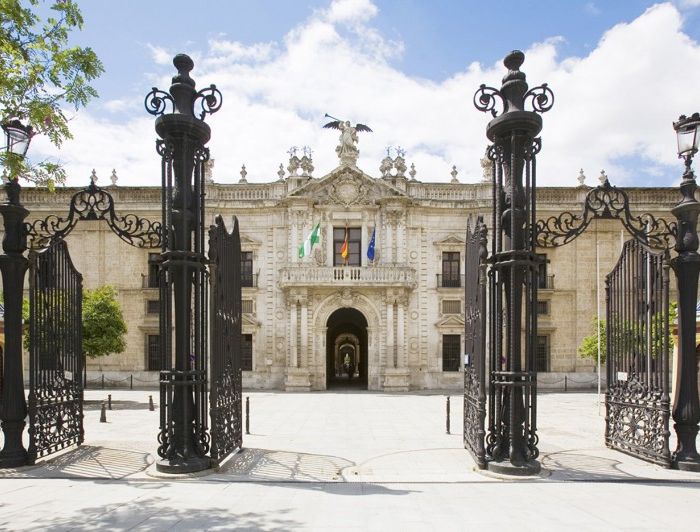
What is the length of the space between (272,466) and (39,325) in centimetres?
445

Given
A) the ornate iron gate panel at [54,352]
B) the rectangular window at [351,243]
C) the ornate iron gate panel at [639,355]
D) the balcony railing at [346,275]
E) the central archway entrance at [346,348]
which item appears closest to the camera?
the ornate iron gate panel at [639,355]

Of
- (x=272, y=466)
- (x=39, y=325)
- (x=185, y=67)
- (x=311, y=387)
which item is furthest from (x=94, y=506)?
(x=311, y=387)

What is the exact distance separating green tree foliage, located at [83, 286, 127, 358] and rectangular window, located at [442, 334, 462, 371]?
15250mm

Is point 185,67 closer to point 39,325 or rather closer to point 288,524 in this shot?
point 39,325

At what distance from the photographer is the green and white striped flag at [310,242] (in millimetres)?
28734

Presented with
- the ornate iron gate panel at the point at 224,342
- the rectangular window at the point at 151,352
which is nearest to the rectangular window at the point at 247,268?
the rectangular window at the point at 151,352

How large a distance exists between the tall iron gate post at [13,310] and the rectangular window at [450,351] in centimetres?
2315

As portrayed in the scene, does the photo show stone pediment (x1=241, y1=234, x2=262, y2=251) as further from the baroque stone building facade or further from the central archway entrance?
the central archway entrance

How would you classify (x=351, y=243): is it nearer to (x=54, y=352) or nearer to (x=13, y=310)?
(x=54, y=352)

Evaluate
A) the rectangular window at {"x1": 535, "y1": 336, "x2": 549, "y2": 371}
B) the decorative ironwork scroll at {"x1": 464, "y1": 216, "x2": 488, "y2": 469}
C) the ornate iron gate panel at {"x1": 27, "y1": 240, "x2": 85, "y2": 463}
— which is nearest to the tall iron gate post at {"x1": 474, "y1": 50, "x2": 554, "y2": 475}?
the decorative ironwork scroll at {"x1": 464, "y1": 216, "x2": 488, "y2": 469}

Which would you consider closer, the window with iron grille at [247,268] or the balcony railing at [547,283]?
the balcony railing at [547,283]

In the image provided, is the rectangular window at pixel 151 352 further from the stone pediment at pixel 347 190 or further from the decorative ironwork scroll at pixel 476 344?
the decorative ironwork scroll at pixel 476 344

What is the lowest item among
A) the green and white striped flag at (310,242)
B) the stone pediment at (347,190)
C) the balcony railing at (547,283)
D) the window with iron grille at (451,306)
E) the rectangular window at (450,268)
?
the window with iron grille at (451,306)

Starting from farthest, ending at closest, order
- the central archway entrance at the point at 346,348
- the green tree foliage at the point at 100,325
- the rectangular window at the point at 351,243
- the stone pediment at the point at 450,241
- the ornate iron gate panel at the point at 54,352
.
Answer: the central archway entrance at the point at 346,348 < the rectangular window at the point at 351,243 < the stone pediment at the point at 450,241 < the green tree foliage at the point at 100,325 < the ornate iron gate panel at the point at 54,352
